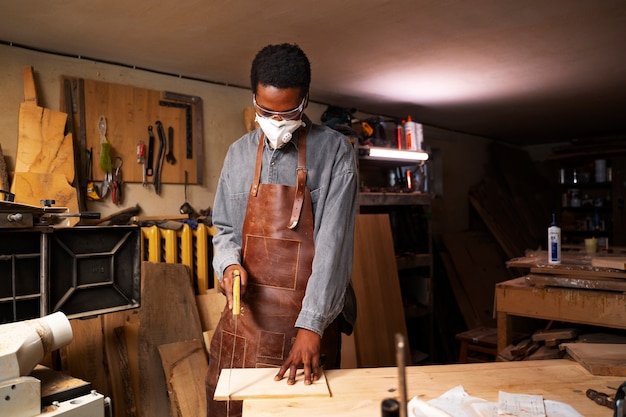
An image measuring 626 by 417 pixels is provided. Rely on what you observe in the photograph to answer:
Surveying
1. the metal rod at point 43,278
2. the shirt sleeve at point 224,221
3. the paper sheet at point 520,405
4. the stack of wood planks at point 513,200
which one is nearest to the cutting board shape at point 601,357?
the paper sheet at point 520,405

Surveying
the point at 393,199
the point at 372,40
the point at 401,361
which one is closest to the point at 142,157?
the point at 372,40

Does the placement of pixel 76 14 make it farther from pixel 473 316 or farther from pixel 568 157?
pixel 568 157

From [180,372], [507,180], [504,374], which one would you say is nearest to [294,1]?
[504,374]

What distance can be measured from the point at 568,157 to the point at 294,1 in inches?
241

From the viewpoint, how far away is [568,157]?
6.96 meters

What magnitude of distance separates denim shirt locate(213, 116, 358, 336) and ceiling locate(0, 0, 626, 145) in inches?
39.9

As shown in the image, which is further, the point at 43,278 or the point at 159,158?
the point at 159,158

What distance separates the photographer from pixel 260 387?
1.22m

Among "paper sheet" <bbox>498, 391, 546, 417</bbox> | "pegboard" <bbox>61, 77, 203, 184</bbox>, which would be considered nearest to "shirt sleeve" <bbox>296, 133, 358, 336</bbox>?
"paper sheet" <bbox>498, 391, 546, 417</bbox>

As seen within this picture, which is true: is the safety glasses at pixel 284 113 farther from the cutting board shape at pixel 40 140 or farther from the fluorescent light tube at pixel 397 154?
the fluorescent light tube at pixel 397 154

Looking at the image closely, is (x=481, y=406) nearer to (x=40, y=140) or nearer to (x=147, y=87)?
(x=40, y=140)

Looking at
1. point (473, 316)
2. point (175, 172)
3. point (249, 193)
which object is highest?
point (175, 172)

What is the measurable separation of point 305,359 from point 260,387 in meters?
0.14

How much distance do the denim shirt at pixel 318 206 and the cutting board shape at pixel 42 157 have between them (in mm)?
1522
